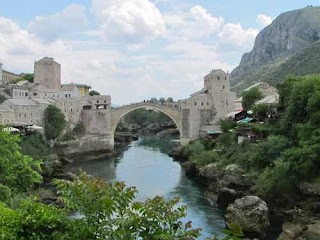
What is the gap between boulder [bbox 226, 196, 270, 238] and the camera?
1884cm

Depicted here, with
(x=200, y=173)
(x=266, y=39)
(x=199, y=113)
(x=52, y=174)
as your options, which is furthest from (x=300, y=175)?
(x=266, y=39)

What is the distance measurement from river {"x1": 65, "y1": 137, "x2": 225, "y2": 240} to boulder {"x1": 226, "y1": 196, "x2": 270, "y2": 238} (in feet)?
3.44

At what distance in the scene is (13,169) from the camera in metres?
14.1

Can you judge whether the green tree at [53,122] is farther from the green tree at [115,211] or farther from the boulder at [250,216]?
the green tree at [115,211]

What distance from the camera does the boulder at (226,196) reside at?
24656 mm

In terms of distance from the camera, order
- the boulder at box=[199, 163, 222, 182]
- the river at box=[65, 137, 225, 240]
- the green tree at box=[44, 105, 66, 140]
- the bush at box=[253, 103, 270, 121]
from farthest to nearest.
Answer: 1. the green tree at box=[44, 105, 66, 140]
2. the bush at box=[253, 103, 270, 121]
3. the boulder at box=[199, 163, 222, 182]
4. the river at box=[65, 137, 225, 240]

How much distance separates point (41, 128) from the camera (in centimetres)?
4300

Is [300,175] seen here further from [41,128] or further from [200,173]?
[41,128]

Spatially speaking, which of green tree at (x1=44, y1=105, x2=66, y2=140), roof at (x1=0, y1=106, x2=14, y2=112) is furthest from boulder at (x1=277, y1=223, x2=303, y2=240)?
green tree at (x1=44, y1=105, x2=66, y2=140)

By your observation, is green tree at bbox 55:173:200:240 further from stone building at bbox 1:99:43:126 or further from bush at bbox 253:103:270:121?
stone building at bbox 1:99:43:126

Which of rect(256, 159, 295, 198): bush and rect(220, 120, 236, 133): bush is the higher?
rect(220, 120, 236, 133): bush

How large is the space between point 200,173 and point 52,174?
39.5 ft

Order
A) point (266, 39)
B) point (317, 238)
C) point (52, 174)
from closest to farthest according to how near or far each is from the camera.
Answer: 1. point (317, 238)
2. point (52, 174)
3. point (266, 39)

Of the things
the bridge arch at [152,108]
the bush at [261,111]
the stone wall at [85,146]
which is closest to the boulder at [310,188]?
the bush at [261,111]
